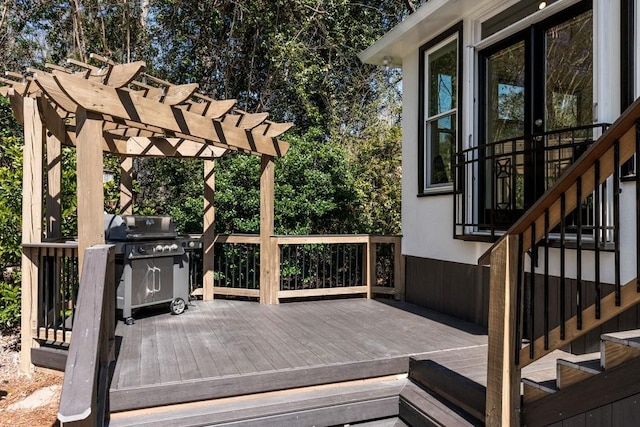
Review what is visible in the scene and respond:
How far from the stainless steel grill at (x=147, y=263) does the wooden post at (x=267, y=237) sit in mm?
953

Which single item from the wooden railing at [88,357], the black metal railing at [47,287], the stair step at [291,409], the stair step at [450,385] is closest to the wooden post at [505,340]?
the stair step at [450,385]

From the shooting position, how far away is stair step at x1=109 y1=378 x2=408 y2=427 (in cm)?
273

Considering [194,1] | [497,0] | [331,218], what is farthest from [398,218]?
[194,1]

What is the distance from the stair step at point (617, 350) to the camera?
1885 millimetres

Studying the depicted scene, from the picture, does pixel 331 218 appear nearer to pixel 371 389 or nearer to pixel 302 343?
pixel 302 343

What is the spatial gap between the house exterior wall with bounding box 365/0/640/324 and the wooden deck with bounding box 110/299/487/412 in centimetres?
41

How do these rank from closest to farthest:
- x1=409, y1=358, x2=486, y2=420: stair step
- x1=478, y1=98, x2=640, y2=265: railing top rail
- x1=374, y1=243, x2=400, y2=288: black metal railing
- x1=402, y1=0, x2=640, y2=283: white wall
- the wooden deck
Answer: x1=478, y1=98, x2=640, y2=265: railing top rail, x1=409, y1=358, x2=486, y2=420: stair step, the wooden deck, x1=402, y1=0, x2=640, y2=283: white wall, x1=374, y1=243, x2=400, y2=288: black metal railing

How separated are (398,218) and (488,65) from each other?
3677mm

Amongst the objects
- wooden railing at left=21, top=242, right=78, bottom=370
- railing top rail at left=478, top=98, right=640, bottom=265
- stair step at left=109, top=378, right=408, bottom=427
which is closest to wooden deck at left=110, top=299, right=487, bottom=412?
stair step at left=109, top=378, right=408, bottom=427

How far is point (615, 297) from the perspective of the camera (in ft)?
5.98

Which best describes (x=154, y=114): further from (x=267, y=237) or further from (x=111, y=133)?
(x=267, y=237)

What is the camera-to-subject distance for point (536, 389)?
2336 millimetres

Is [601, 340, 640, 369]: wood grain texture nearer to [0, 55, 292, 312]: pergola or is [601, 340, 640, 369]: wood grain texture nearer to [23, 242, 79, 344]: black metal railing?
[0, 55, 292, 312]: pergola

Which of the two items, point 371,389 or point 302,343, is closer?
point 371,389
